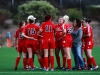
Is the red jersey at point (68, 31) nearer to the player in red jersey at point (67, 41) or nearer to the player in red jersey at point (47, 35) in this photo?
the player in red jersey at point (67, 41)

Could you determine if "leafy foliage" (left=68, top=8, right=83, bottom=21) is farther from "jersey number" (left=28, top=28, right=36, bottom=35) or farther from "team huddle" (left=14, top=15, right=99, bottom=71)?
"jersey number" (left=28, top=28, right=36, bottom=35)

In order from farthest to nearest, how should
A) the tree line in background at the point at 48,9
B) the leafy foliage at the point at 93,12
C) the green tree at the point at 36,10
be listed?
the leafy foliage at the point at 93,12 < the tree line in background at the point at 48,9 < the green tree at the point at 36,10

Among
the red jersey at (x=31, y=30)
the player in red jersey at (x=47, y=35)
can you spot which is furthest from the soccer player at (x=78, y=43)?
the red jersey at (x=31, y=30)

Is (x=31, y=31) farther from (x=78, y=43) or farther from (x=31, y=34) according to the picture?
(x=78, y=43)

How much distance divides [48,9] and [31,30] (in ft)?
141

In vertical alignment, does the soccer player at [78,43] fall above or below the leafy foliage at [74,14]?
below

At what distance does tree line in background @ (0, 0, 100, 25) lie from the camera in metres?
59.2

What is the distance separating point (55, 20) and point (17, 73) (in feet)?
146

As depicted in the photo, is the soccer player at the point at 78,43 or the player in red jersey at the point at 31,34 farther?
the soccer player at the point at 78,43

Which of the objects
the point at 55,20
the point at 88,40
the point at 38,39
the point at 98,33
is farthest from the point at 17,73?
the point at 55,20

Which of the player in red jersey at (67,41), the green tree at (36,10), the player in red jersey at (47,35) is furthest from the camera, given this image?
the green tree at (36,10)

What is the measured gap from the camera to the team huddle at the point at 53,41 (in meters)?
16.2

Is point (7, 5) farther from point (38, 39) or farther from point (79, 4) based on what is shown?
point (38, 39)

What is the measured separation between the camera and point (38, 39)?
54.9ft
